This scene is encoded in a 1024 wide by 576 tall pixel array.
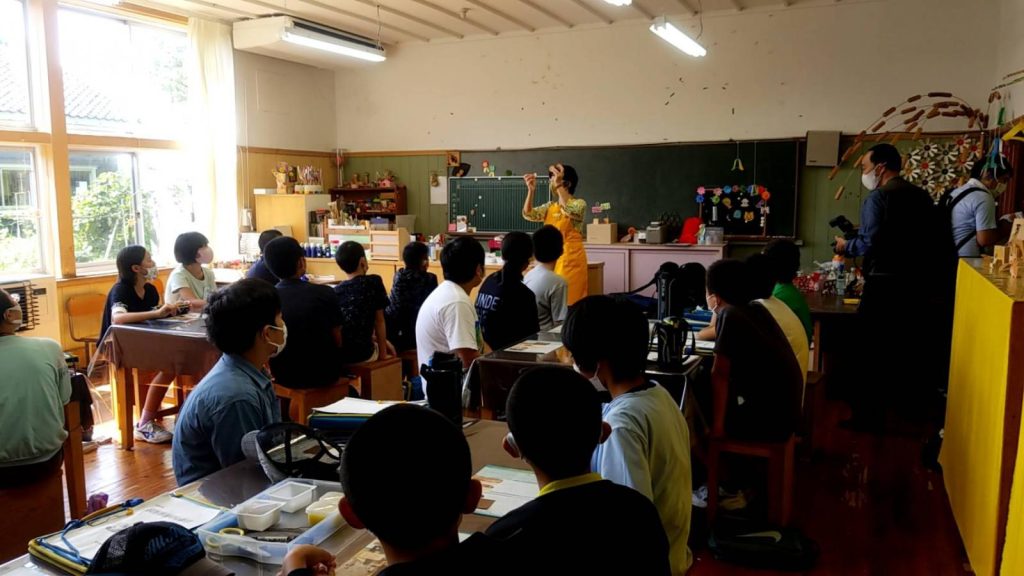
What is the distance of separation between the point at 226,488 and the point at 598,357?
95 cm

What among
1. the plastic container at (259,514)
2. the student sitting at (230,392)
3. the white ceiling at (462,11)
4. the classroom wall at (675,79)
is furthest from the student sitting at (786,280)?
the white ceiling at (462,11)

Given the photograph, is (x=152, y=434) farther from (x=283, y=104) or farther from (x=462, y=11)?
(x=283, y=104)

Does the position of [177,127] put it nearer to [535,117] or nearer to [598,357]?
[535,117]

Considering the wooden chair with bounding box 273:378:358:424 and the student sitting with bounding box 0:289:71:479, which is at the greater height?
the student sitting with bounding box 0:289:71:479

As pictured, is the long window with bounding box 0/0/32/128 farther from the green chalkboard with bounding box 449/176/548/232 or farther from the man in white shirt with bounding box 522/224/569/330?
the man in white shirt with bounding box 522/224/569/330

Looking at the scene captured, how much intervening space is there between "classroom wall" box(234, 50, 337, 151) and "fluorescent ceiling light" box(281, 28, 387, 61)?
3.40 ft

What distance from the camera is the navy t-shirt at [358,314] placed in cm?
408

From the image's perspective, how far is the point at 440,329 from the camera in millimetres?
3354

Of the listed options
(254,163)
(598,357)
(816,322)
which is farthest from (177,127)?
(598,357)

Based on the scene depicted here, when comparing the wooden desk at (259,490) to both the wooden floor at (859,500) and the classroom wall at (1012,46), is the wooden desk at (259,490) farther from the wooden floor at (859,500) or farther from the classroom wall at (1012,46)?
the classroom wall at (1012,46)

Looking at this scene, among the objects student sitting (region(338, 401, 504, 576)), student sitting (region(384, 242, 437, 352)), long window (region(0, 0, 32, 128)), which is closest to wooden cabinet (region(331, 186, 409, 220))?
long window (region(0, 0, 32, 128))

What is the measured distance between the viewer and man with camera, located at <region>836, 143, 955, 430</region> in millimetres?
4203

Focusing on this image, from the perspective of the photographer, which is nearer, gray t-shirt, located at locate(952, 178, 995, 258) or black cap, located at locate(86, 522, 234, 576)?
black cap, located at locate(86, 522, 234, 576)

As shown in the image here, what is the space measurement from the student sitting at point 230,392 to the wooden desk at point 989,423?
207cm
